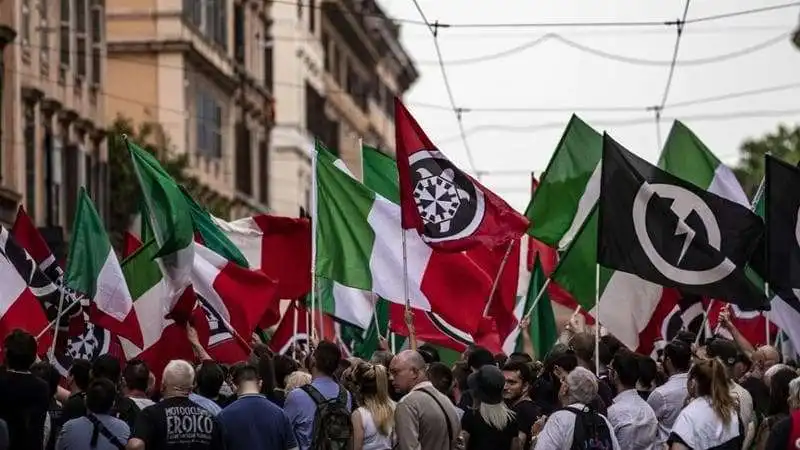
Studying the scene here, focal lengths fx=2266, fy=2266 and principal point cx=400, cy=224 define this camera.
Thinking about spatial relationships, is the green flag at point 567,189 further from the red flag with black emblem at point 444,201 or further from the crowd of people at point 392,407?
the crowd of people at point 392,407

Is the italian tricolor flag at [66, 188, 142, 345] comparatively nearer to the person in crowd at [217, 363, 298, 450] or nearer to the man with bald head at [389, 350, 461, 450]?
the person in crowd at [217, 363, 298, 450]

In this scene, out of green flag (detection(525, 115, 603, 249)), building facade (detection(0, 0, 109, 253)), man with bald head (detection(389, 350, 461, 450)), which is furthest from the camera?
building facade (detection(0, 0, 109, 253))

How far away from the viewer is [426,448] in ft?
44.6

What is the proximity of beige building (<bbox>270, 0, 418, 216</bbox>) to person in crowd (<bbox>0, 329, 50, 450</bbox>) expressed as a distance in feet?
145

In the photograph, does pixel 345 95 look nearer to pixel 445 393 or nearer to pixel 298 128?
pixel 298 128

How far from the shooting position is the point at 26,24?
38.8m

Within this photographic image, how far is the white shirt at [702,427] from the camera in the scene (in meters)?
13.2

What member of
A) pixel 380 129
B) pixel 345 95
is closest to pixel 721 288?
pixel 345 95

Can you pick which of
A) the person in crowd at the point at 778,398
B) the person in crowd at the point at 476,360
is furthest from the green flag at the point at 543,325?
the person in crowd at the point at 778,398

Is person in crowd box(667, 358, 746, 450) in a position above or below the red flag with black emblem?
below

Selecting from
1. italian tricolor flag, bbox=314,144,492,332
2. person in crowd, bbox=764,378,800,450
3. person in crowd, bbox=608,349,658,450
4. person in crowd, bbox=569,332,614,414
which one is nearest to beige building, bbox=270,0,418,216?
italian tricolor flag, bbox=314,144,492,332

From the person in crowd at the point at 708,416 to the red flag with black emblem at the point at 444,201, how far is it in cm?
421

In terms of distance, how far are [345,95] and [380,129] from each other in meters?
12.1

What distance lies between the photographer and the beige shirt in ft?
44.4
